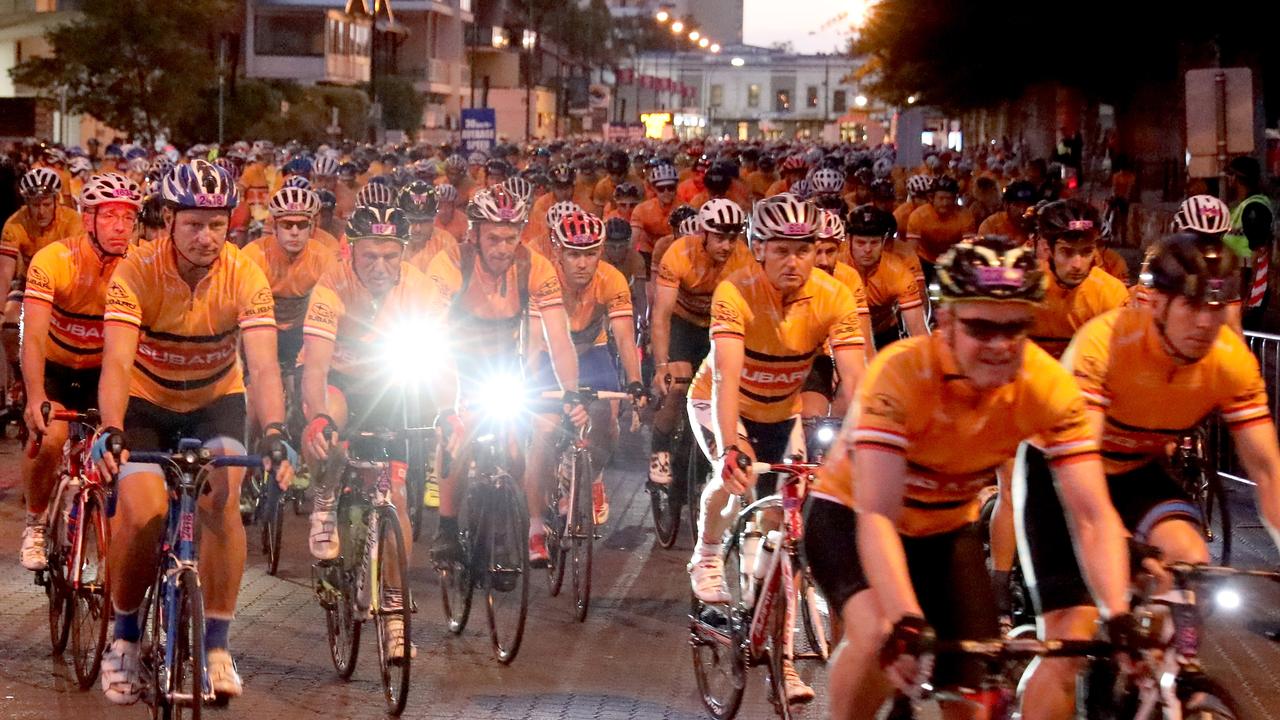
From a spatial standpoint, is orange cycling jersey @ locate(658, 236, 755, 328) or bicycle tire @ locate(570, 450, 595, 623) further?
orange cycling jersey @ locate(658, 236, 755, 328)

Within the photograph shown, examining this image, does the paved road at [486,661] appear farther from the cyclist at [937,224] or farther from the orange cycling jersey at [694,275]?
the cyclist at [937,224]

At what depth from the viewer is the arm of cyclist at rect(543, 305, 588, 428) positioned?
998 centimetres

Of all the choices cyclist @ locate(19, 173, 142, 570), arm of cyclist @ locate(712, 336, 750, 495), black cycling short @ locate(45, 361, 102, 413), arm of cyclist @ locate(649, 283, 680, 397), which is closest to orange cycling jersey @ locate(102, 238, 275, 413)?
cyclist @ locate(19, 173, 142, 570)

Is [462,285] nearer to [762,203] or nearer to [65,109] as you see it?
[762,203]

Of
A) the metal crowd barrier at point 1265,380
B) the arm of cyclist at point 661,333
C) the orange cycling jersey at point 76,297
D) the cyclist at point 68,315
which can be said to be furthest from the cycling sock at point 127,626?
the metal crowd barrier at point 1265,380

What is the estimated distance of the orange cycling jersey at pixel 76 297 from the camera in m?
9.88

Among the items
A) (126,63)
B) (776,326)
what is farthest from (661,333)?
(126,63)

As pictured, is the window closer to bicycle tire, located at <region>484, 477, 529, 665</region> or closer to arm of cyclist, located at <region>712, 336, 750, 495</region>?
bicycle tire, located at <region>484, 477, 529, 665</region>

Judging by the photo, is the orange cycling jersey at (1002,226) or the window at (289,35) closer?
the orange cycling jersey at (1002,226)

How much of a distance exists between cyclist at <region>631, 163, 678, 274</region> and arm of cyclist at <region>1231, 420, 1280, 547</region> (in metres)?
14.0

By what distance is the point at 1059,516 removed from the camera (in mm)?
6074

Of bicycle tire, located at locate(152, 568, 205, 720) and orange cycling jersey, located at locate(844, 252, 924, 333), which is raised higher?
orange cycling jersey, located at locate(844, 252, 924, 333)

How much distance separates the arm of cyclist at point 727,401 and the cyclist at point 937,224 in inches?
420

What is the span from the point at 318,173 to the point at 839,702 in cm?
1785
